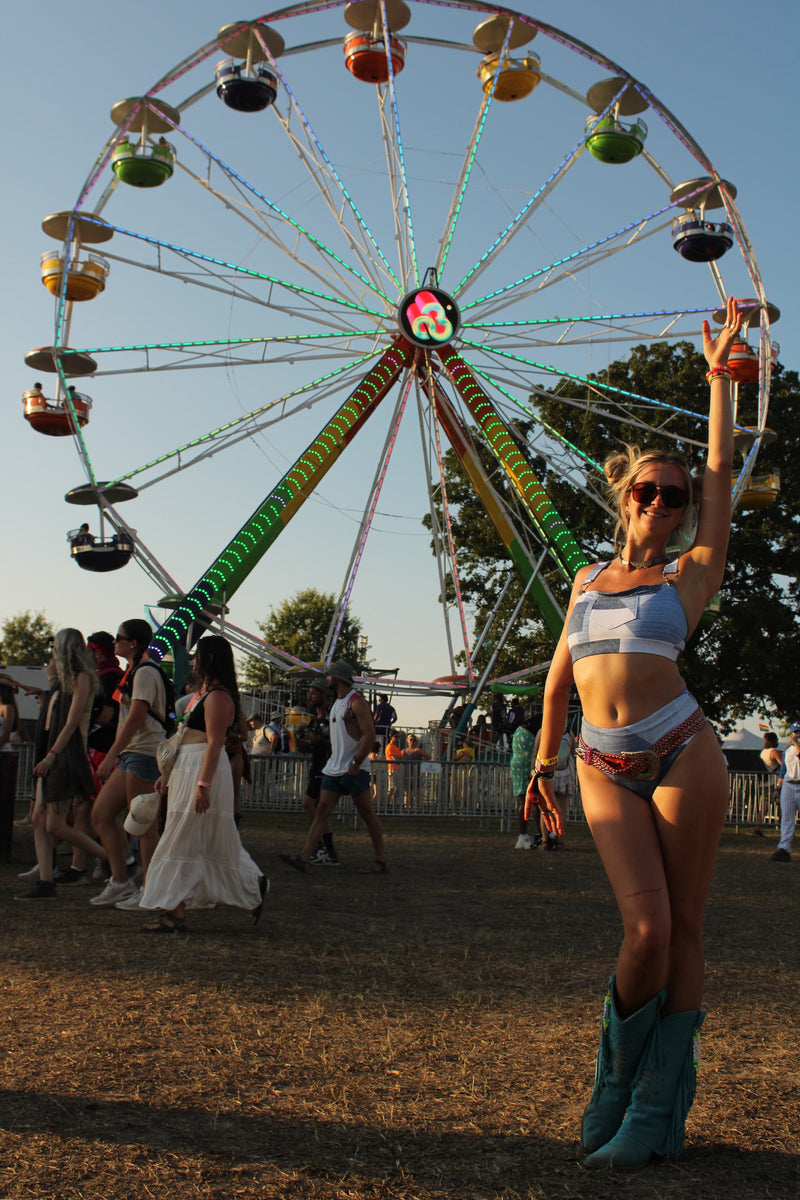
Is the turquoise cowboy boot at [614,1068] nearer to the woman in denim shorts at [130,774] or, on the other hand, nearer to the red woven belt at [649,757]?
the red woven belt at [649,757]

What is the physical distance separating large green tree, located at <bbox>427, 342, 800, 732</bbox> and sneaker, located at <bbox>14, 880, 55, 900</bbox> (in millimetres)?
22148

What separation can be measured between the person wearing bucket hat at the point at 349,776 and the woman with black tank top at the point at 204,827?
2.92 m

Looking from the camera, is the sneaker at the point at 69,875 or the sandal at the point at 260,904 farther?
the sneaker at the point at 69,875

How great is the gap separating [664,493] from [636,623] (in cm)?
42

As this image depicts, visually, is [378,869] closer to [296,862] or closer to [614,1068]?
[296,862]

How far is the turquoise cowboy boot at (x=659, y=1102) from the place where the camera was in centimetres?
288

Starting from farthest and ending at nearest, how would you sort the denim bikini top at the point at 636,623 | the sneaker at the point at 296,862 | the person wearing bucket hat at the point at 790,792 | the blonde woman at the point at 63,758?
the person wearing bucket hat at the point at 790,792 < the sneaker at the point at 296,862 < the blonde woman at the point at 63,758 < the denim bikini top at the point at 636,623

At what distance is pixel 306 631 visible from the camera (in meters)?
60.7

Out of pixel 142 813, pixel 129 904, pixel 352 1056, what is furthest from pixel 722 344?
pixel 129 904

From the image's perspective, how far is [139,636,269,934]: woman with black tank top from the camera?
6.46m

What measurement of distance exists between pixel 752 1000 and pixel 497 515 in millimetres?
16134

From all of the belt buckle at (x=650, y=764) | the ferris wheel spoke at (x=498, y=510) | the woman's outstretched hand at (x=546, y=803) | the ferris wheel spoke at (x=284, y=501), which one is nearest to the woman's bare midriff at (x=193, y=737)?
the woman's outstretched hand at (x=546, y=803)

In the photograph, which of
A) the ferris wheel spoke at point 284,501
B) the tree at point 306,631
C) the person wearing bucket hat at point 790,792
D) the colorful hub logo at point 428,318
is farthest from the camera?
the tree at point 306,631

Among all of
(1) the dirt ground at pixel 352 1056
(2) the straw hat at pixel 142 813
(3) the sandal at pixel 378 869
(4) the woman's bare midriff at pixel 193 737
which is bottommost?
(3) the sandal at pixel 378 869
